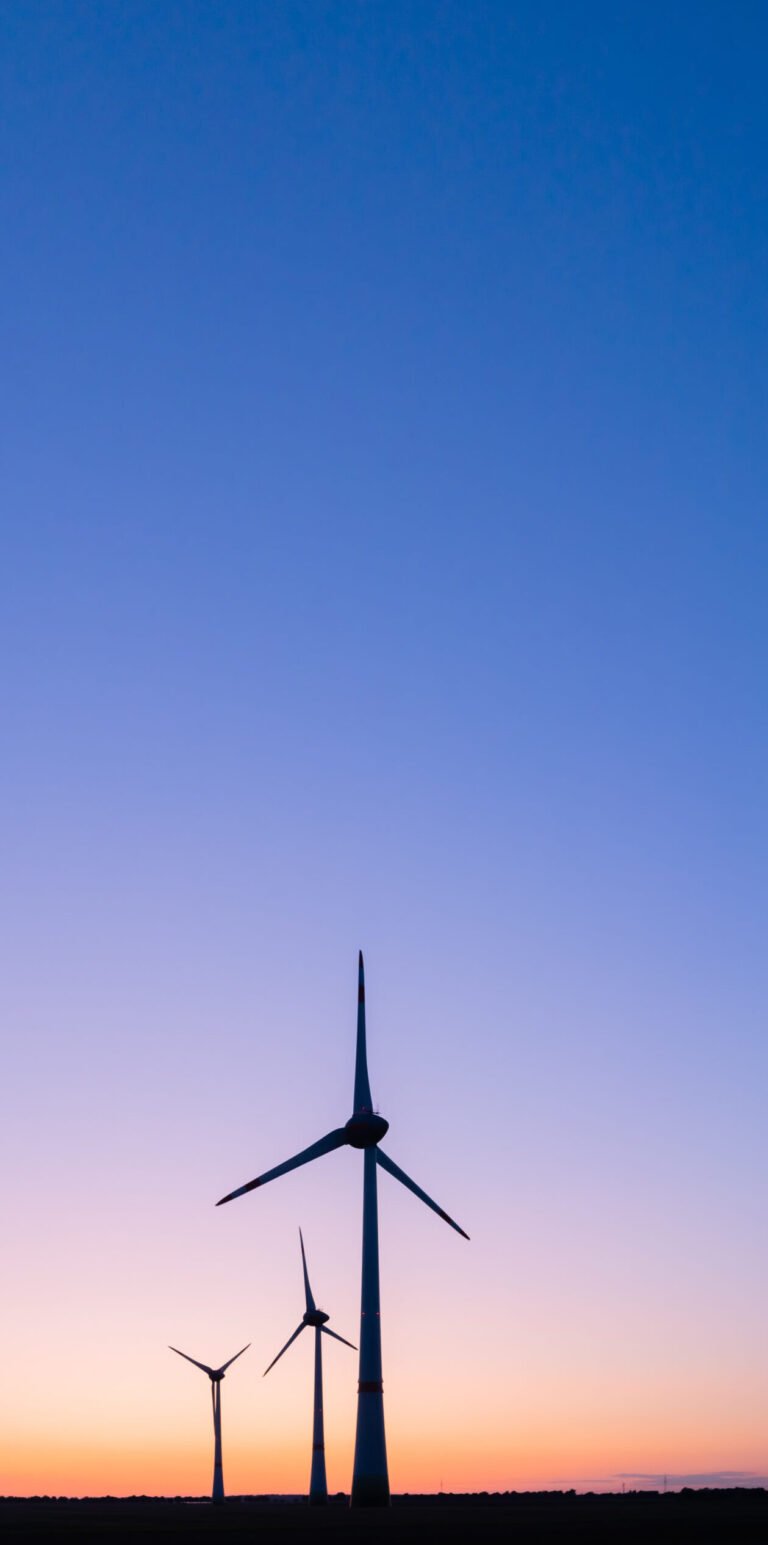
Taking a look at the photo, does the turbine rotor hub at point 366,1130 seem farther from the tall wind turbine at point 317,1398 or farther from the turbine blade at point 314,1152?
the tall wind turbine at point 317,1398

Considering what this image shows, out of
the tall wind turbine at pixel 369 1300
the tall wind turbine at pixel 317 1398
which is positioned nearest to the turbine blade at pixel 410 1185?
the tall wind turbine at pixel 369 1300

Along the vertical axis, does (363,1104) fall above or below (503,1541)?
above

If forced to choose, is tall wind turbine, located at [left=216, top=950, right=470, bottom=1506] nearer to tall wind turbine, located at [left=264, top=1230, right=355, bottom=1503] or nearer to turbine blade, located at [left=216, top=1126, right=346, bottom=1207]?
turbine blade, located at [left=216, top=1126, right=346, bottom=1207]

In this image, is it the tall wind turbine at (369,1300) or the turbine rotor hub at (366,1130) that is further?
the turbine rotor hub at (366,1130)

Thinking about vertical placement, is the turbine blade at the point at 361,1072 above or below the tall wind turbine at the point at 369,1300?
above

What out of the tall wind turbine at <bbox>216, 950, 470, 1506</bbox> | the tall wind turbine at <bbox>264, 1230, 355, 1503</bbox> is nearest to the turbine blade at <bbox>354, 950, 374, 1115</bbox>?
the tall wind turbine at <bbox>216, 950, 470, 1506</bbox>

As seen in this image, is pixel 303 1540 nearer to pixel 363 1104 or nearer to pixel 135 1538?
pixel 135 1538

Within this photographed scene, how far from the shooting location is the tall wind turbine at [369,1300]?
97.5 m

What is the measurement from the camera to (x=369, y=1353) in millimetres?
98750

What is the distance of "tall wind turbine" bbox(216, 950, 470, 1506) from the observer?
3839 inches

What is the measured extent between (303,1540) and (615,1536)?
17.1m

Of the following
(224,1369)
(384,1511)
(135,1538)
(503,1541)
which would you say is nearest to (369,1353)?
(384,1511)

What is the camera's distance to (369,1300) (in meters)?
99.4

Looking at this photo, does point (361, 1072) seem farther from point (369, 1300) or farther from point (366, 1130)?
point (369, 1300)
